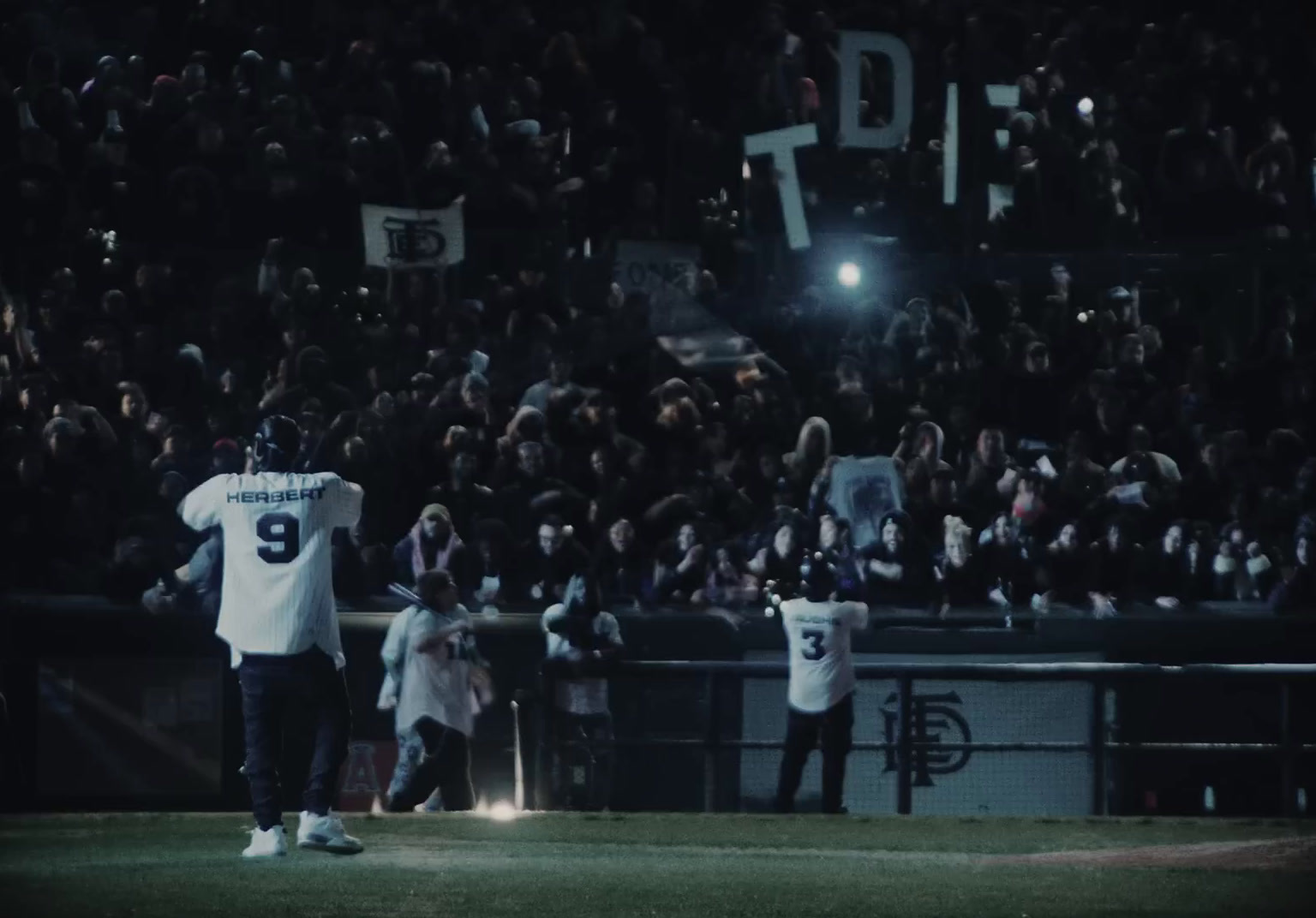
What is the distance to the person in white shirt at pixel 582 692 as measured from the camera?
13.4 meters

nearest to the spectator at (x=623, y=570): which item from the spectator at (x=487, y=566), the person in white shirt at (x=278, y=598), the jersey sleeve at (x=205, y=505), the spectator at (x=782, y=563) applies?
the spectator at (x=487, y=566)

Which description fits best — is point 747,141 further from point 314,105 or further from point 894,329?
point 314,105

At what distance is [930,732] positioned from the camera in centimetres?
1368

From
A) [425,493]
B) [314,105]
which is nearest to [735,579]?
[425,493]

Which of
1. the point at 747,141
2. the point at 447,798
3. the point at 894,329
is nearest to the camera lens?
the point at 447,798

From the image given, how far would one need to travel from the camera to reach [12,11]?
17.7m

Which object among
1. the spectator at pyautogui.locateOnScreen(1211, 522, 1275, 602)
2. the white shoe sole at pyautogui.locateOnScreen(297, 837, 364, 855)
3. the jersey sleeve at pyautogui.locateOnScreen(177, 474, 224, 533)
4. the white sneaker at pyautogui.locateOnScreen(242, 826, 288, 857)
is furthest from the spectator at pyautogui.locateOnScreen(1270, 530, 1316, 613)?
the jersey sleeve at pyautogui.locateOnScreen(177, 474, 224, 533)

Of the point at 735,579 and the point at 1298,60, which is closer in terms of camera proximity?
the point at 735,579

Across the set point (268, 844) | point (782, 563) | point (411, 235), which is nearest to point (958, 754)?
point (782, 563)

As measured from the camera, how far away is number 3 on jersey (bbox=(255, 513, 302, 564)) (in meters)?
8.90

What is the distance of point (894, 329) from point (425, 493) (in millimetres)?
4127

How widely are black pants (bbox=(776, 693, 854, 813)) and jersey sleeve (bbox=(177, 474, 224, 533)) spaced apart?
16.3 feet

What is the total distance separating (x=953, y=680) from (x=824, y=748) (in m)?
1.13

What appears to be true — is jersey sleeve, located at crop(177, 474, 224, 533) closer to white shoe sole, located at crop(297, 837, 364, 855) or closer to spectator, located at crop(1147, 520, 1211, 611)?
white shoe sole, located at crop(297, 837, 364, 855)
